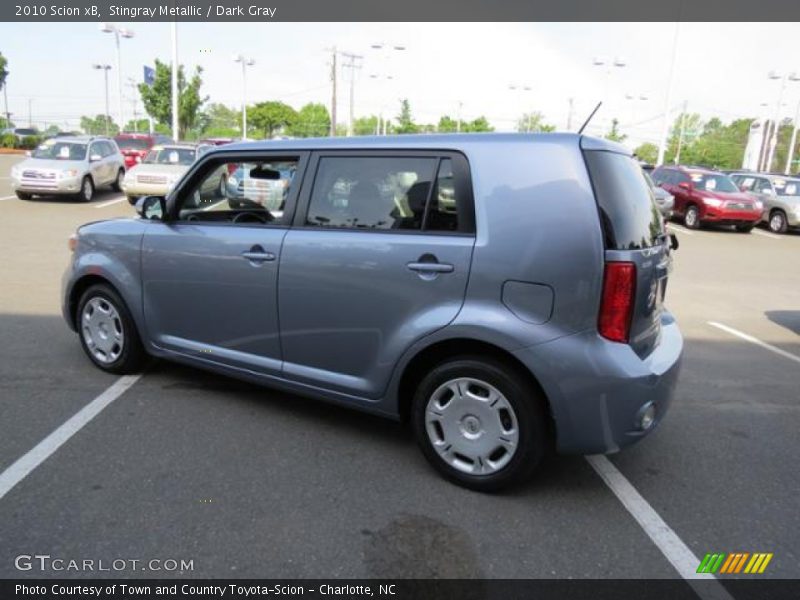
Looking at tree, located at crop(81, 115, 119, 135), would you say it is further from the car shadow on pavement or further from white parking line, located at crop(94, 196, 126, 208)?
the car shadow on pavement

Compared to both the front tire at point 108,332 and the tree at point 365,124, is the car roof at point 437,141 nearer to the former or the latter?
the front tire at point 108,332

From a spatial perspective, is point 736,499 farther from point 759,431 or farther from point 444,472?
point 444,472

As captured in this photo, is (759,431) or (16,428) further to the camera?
(759,431)

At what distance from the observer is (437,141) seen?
3.25 m

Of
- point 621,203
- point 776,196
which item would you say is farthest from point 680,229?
point 621,203

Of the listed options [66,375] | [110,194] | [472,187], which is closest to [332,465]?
[472,187]

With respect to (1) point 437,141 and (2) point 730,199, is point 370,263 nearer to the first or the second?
(1) point 437,141

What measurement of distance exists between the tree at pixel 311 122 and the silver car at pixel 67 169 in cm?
5172

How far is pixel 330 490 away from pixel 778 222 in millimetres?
19513

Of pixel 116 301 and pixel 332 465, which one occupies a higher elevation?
pixel 116 301

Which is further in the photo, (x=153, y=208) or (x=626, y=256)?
(x=153, y=208)

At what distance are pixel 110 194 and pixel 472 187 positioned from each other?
18.8 metres

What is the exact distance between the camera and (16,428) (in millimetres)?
3676

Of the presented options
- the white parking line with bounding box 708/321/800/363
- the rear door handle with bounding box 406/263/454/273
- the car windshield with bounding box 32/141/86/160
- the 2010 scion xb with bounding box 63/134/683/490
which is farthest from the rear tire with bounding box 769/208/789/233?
the car windshield with bounding box 32/141/86/160
